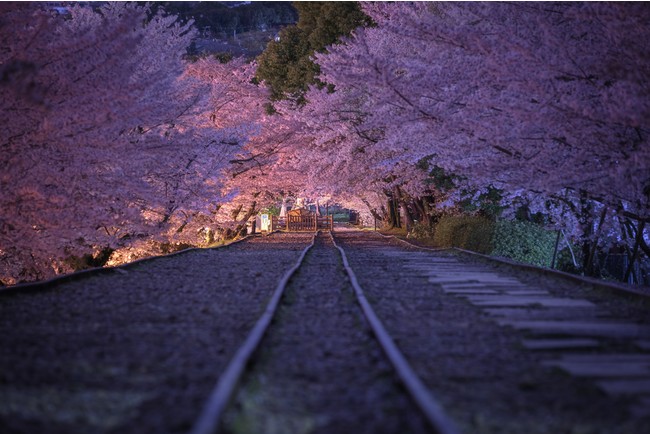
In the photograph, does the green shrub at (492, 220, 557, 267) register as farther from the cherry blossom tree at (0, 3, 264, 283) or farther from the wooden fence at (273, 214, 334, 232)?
the wooden fence at (273, 214, 334, 232)

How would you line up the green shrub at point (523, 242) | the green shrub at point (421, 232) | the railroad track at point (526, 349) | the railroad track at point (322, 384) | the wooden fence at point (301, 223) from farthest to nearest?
1. the wooden fence at point (301, 223)
2. the green shrub at point (421, 232)
3. the green shrub at point (523, 242)
4. the railroad track at point (526, 349)
5. the railroad track at point (322, 384)

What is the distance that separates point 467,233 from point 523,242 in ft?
7.07

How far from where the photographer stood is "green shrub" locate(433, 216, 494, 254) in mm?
19000

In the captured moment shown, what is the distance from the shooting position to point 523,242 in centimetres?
1892

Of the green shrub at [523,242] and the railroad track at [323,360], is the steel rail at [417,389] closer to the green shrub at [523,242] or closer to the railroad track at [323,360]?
the railroad track at [323,360]

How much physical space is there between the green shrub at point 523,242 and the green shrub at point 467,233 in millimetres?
270

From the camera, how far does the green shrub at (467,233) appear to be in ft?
62.3

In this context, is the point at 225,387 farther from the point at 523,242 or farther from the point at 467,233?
the point at 467,233

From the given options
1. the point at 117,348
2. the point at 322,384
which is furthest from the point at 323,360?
the point at 117,348

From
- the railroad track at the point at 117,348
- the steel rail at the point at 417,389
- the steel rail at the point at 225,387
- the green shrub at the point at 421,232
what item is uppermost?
the green shrub at the point at 421,232

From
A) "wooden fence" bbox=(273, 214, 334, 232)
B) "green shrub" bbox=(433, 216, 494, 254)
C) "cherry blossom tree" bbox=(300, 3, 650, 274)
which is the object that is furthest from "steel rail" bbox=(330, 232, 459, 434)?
"wooden fence" bbox=(273, 214, 334, 232)

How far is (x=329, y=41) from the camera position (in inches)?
1375

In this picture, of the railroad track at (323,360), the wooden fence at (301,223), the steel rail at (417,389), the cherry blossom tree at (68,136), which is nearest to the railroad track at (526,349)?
the railroad track at (323,360)

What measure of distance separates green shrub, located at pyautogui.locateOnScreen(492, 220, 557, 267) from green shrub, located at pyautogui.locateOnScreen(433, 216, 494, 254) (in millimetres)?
270
